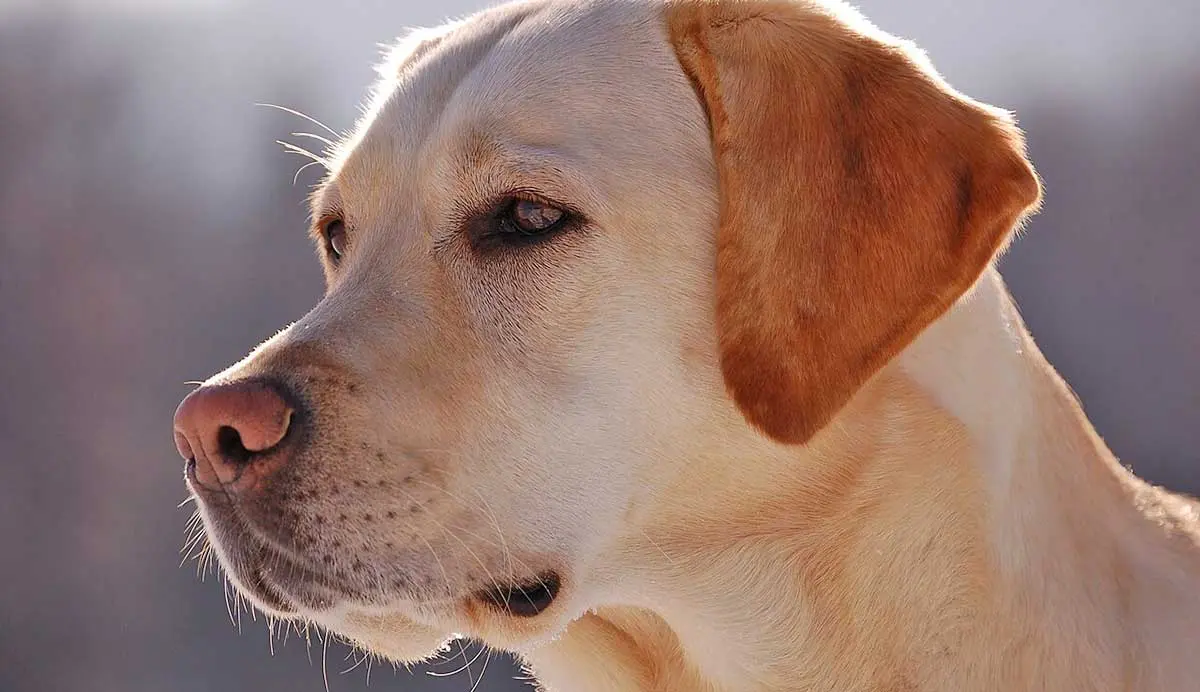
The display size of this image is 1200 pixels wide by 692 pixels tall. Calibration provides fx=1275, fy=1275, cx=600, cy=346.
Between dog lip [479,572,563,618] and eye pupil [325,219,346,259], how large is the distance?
84cm

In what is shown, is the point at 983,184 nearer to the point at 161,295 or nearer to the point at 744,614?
the point at 744,614

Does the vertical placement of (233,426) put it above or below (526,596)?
above

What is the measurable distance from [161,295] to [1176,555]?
48.6 ft

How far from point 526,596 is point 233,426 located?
1.87 feet

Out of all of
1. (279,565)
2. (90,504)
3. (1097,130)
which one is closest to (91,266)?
(90,504)

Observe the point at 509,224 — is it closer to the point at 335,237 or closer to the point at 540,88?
the point at 540,88

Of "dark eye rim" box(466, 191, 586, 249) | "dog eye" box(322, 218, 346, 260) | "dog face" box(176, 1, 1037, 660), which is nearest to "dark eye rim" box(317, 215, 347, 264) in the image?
"dog eye" box(322, 218, 346, 260)

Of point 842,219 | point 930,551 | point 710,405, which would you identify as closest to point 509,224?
point 710,405

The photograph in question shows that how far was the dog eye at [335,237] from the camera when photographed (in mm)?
2672

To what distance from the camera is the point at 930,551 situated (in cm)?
216

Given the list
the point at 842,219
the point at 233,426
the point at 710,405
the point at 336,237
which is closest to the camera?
the point at 233,426

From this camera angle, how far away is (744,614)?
2.27 meters

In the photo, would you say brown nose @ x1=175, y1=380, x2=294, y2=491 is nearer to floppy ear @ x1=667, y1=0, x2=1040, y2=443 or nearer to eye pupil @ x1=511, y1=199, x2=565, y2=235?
eye pupil @ x1=511, y1=199, x2=565, y2=235

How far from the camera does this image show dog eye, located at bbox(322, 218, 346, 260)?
105 inches
